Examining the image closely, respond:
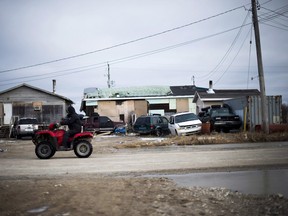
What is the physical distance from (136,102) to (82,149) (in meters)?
29.0

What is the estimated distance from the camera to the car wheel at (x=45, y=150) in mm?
12406

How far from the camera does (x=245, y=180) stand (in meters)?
7.43

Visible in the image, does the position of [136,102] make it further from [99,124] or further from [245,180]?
[245,180]

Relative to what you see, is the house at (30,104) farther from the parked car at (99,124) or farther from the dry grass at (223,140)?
the dry grass at (223,140)

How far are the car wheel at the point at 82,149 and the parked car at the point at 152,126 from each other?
14.0m

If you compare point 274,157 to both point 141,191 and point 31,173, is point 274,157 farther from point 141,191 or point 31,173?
point 31,173

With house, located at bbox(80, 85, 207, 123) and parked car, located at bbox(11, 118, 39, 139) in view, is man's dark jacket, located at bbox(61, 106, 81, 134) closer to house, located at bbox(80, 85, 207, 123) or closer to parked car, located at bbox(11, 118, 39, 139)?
parked car, located at bbox(11, 118, 39, 139)

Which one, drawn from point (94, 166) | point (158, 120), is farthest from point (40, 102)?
point (94, 166)

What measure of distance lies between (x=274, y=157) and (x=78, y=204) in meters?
7.35

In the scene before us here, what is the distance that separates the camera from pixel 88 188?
6.59 meters

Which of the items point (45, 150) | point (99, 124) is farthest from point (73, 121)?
point (99, 124)

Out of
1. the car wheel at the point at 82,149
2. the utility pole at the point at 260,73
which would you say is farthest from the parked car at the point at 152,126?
the car wheel at the point at 82,149

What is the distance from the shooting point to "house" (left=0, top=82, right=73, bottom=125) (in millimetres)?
39438

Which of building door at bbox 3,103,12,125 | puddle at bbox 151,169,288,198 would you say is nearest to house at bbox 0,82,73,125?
building door at bbox 3,103,12,125
